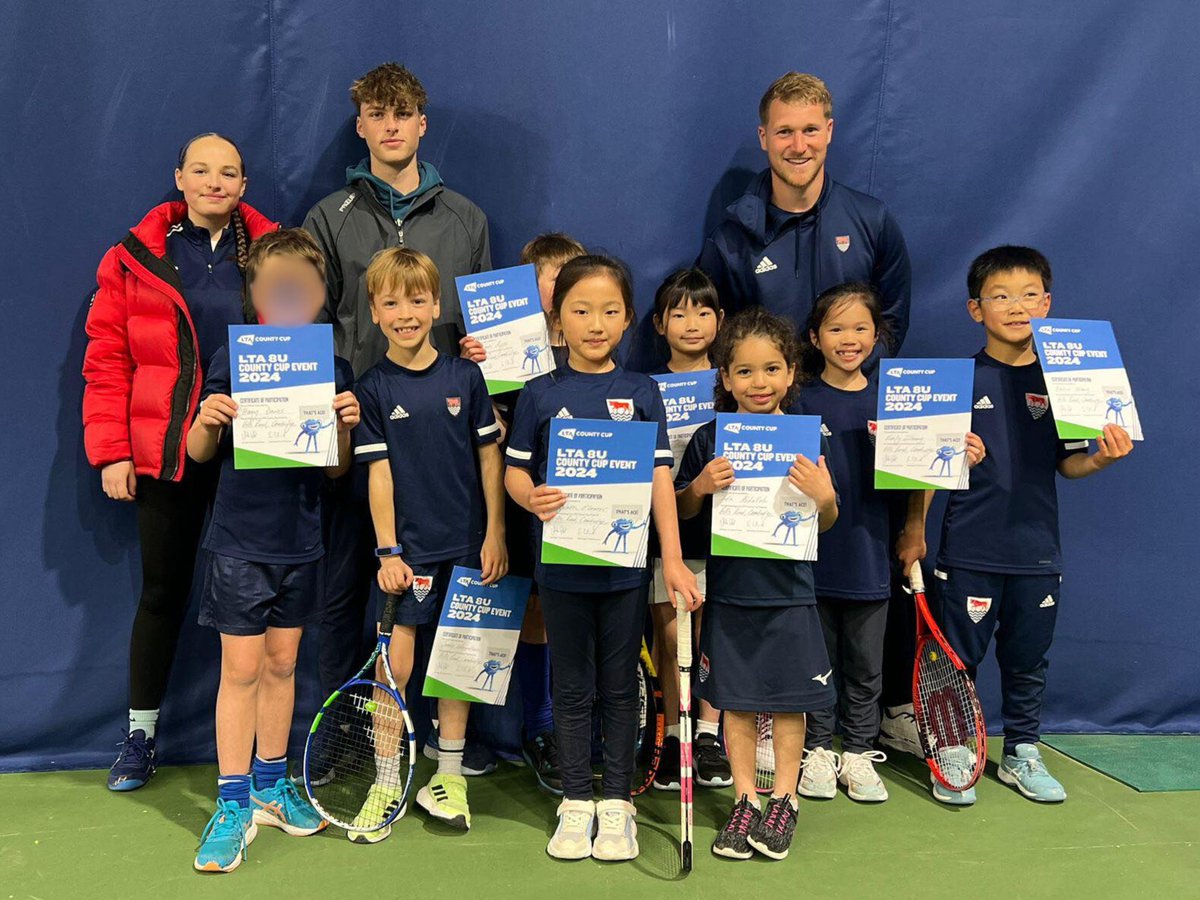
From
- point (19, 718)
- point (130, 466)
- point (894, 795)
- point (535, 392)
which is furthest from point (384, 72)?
point (894, 795)

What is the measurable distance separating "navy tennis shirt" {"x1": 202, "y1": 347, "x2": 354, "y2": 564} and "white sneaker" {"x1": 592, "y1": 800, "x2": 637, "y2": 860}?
110 cm

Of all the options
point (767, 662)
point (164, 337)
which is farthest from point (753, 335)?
point (164, 337)

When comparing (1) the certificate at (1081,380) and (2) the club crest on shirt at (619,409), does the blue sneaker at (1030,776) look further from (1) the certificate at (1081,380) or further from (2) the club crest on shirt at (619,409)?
(2) the club crest on shirt at (619,409)

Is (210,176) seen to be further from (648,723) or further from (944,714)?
(944,714)

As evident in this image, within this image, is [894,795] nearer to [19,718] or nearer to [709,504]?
[709,504]

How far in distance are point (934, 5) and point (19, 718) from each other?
13.0 feet

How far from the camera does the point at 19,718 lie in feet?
11.7

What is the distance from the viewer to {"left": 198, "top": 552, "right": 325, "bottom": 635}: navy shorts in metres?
2.94

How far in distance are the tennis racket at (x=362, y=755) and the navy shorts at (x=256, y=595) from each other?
0.23 meters

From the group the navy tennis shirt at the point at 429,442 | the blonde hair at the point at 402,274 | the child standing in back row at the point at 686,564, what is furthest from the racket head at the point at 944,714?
the blonde hair at the point at 402,274

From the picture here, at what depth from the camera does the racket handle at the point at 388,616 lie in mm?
3033

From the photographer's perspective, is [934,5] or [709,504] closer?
[709,504]

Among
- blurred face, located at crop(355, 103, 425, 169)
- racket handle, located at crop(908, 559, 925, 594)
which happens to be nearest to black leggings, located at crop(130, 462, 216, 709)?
blurred face, located at crop(355, 103, 425, 169)

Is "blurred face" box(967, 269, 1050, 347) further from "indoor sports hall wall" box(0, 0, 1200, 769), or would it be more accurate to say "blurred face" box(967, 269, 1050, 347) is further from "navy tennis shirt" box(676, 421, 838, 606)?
"navy tennis shirt" box(676, 421, 838, 606)
